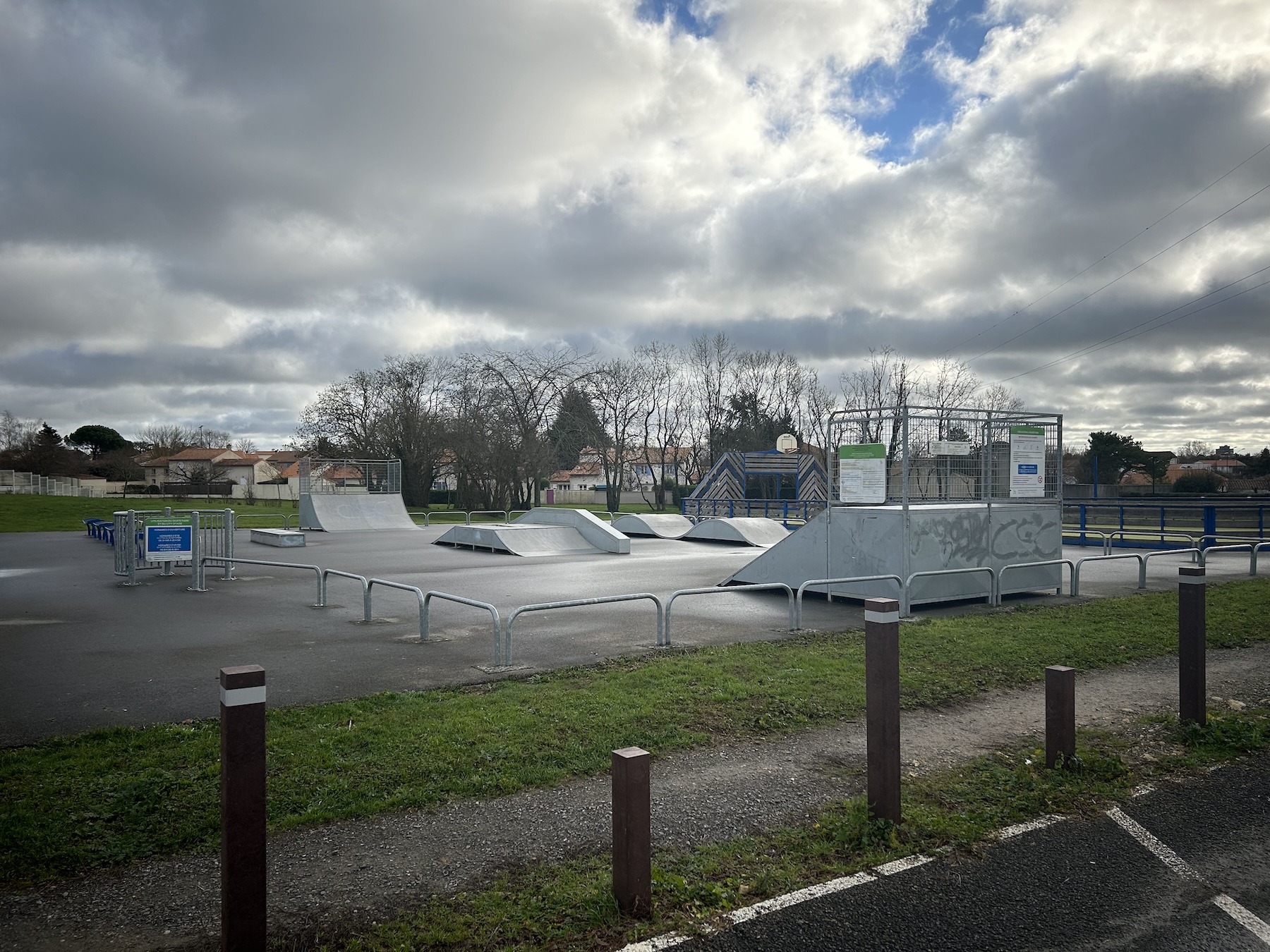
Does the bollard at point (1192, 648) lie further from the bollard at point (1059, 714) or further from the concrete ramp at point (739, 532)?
the concrete ramp at point (739, 532)

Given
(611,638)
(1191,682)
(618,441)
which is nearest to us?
(1191,682)

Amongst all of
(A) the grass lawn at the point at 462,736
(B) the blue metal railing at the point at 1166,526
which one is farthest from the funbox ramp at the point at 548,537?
(A) the grass lawn at the point at 462,736

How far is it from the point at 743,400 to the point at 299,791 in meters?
60.7

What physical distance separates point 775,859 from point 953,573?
875cm

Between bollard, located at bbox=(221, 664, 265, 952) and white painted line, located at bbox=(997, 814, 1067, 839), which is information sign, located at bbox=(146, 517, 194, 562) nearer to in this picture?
bollard, located at bbox=(221, 664, 265, 952)

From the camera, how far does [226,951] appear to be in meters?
3.00

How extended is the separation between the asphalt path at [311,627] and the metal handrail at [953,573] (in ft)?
1.16

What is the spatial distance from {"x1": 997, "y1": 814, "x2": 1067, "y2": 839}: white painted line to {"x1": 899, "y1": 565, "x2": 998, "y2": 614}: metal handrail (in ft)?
20.4

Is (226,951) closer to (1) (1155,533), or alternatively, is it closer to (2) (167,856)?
(2) (167,856)

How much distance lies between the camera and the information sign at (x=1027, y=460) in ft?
41.8

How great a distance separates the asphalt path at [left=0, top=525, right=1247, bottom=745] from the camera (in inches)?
285

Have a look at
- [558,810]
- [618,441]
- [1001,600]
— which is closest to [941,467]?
[1001,600]

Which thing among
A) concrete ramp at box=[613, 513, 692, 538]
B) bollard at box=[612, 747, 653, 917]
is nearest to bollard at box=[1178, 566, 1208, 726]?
bollard at box=[612, 747, 653, 917]

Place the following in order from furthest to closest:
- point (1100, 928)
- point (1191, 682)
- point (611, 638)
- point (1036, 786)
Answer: point (611, 638)
point (1191, 682)
point (1036, 786)
point (1100, 928)
